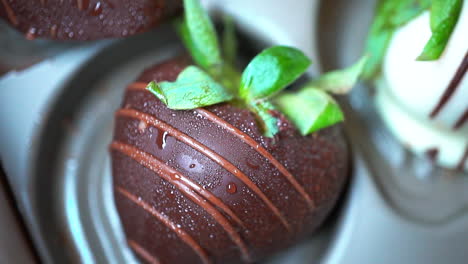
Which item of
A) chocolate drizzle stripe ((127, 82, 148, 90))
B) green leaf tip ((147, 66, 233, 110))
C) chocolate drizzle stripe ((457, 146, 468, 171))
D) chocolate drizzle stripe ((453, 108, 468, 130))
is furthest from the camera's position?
chocolate drizzle stripe ((457, 146, 468, 171))

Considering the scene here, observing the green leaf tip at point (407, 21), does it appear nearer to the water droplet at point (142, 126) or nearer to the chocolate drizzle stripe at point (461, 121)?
the chocolate drizzle stripe at point (461, 121)

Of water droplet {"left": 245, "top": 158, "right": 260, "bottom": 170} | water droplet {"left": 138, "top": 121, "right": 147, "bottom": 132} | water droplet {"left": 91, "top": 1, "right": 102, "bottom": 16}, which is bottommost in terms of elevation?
water droplet {"left": 245, "top": 158, "right": 260, "bottom": 170}

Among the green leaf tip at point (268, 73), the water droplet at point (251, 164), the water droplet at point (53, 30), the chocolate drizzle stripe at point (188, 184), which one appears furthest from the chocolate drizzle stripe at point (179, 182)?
the water droplet at point (53, 30)

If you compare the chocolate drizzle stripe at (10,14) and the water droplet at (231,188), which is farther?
the chocolate drizzle stripe at (10,14)

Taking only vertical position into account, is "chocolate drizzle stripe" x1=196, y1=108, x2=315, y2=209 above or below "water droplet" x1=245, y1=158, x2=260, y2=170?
above

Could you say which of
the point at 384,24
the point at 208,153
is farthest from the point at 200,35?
the point at 384,24

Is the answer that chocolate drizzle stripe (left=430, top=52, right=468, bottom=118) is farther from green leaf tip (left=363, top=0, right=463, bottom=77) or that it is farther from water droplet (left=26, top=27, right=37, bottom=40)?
water droplet (left=26, top=27, right=37, bottom=40)

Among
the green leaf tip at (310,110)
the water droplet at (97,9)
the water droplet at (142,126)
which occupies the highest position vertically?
the water droplet at (97,9)

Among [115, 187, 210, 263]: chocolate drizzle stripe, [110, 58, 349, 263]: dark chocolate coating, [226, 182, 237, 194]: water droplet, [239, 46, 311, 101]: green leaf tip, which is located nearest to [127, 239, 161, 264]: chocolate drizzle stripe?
[110, 58, 349, 263]: dark chocolate coating
